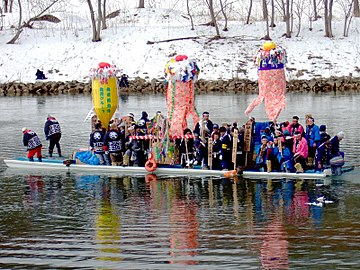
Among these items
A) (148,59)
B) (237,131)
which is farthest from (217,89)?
(237,131)

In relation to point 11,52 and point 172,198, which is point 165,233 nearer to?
point 172,198

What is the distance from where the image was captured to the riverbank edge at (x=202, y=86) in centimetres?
5431

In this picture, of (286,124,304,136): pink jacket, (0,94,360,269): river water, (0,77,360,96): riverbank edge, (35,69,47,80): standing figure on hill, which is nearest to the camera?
(0,94,360,269): river water

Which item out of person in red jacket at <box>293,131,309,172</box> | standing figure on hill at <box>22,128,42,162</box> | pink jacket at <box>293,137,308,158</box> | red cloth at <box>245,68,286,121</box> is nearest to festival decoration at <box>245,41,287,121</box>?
red cloth at <box>245,68,286,121</box>

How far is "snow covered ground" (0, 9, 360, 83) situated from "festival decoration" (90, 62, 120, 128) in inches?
1226

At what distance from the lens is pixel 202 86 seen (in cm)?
5625

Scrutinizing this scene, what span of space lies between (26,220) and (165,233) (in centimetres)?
350

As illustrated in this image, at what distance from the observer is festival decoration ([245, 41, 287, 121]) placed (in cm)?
2552

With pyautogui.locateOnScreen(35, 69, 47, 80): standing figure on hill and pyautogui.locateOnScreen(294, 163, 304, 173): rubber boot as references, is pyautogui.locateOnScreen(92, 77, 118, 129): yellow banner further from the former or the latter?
pyautogui.locateOnScreen(35, 69, 47, 80): standing figure on hill

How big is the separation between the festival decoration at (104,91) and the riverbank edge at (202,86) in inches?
1065

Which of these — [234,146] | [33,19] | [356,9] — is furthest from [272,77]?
[33,19]

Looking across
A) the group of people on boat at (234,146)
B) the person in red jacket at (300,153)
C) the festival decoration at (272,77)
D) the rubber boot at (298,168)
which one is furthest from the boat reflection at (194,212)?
the festival decoration at (272,77)

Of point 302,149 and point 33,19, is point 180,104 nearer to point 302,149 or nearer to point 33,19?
point 302,149

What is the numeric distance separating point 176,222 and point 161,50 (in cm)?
4655
